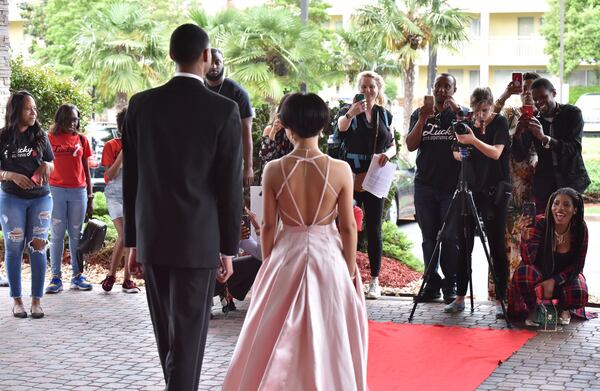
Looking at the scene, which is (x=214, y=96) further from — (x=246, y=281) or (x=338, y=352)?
(x=246, y=281)

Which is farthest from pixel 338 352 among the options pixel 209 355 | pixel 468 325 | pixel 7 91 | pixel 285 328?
pixel 7 91

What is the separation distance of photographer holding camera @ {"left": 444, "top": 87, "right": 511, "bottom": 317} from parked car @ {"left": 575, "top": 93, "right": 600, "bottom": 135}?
2355 cm

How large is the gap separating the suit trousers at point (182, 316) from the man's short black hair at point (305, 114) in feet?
3.54

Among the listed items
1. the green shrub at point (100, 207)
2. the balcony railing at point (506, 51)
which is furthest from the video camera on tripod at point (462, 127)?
the balcony railing at point (506, 51)

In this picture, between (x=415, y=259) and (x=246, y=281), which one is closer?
(x=246, y=281)

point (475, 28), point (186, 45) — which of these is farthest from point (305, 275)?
point (475, 28)

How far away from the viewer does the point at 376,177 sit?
9.02m

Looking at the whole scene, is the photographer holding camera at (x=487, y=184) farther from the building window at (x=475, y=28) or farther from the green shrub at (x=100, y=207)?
the building window at (x=475, y=28)

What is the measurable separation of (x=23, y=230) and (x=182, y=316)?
450cm

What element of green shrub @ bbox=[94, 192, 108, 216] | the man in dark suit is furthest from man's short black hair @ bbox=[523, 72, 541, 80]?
green shrub @ bbox=[94, 192, 108, 216]

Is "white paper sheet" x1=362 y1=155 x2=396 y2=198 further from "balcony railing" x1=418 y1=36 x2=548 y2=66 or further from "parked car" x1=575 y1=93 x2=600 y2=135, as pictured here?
"balcony railing" x1=418 y1=36 x2=548 y2=66

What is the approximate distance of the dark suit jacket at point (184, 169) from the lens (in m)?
4.60

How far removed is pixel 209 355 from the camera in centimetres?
731

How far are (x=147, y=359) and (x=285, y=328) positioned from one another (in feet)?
7.16
